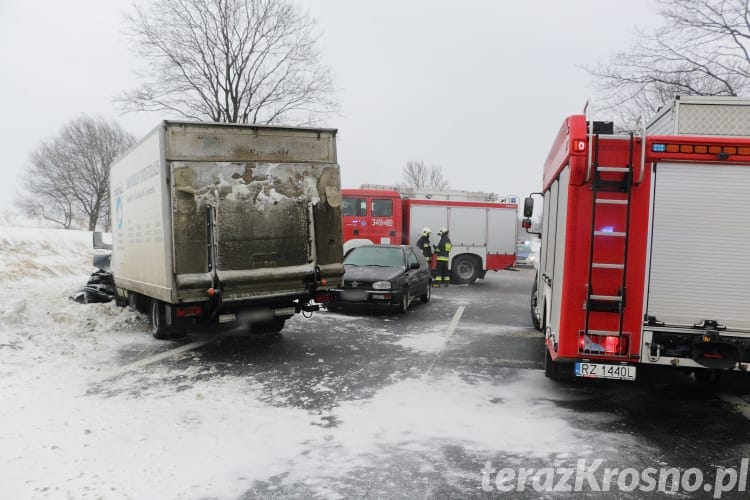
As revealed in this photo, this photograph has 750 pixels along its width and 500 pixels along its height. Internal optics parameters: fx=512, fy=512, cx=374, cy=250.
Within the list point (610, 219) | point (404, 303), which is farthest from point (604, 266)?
point (404, 303)

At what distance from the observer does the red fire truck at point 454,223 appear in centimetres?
1803

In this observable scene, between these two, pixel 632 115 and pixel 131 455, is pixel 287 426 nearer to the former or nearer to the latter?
pixel 131 455

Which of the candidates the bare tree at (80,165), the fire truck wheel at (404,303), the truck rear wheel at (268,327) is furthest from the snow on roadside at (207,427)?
the bare tree at (80,165)

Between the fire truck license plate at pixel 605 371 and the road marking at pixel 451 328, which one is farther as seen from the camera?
the road marking at pixel 451 328

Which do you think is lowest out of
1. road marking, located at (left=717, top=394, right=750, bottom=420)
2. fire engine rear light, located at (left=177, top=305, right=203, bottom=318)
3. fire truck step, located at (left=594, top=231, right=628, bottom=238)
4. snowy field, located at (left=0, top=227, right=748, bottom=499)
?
road marking, located at (left=717, top=394, right=750, bottom=420)

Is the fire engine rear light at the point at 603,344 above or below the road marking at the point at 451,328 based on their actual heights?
above

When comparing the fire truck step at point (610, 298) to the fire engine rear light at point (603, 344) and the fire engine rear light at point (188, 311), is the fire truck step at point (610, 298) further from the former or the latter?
the fire engine rear light at point (188, 311)

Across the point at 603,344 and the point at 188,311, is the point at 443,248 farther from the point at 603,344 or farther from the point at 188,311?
the point at 603,344

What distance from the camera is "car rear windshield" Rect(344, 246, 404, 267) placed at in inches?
465

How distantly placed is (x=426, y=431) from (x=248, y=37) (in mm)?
21367

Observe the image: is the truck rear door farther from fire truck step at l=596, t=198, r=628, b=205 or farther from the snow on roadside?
the snow on roadside

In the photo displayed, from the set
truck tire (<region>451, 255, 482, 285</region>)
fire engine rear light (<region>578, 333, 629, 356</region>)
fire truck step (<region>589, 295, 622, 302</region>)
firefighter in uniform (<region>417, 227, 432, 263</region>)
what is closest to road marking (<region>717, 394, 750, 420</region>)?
fire engine rear light (<region>578, 333, 629, 356</region>)

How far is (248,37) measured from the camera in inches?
868

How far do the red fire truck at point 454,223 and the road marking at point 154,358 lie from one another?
1026cm
